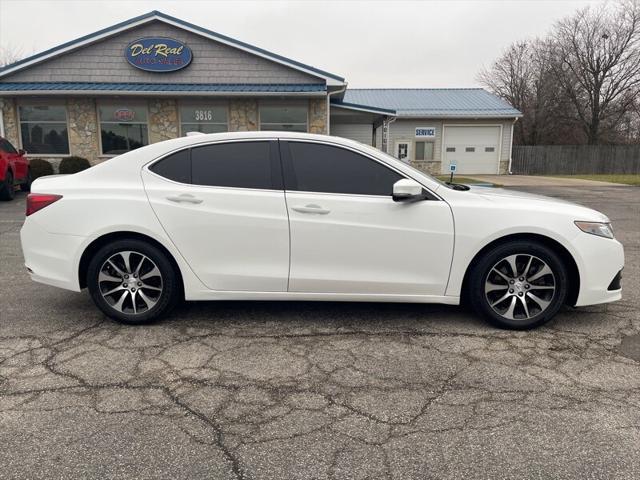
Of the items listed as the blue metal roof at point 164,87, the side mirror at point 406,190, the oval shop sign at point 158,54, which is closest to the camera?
the side mirror at point 406,190

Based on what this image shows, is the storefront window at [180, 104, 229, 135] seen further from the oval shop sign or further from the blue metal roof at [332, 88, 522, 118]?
the blue metal roof at [332, 88, 522, 118]

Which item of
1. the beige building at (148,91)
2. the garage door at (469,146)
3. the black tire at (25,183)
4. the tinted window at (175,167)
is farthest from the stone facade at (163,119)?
the garage door at (469,146)

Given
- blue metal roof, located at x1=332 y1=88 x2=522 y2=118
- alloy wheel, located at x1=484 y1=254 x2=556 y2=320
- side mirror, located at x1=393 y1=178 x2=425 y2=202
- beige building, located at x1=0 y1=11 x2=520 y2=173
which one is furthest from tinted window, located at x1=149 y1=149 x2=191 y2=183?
blue metal roof, located at x1=332 y1=88 x2=522 y2=118

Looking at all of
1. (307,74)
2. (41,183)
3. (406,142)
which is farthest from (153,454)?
(406,142)

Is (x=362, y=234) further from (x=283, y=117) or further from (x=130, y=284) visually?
(x=283, y=117)

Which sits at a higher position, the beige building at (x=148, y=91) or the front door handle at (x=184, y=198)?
the beige building at (x=148, y=91)

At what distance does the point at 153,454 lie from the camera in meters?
2.34

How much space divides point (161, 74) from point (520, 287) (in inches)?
675

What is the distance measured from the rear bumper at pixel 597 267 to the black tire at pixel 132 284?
10.6 feet

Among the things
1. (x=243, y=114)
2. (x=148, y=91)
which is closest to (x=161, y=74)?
(x=148, y=91)

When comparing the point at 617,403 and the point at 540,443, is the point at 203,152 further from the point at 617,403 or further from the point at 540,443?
the point at 617,403

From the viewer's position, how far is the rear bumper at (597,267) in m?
3.79

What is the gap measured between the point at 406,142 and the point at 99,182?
25.5m

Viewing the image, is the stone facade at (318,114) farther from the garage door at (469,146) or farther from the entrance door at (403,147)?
the garage door at (469,146)
